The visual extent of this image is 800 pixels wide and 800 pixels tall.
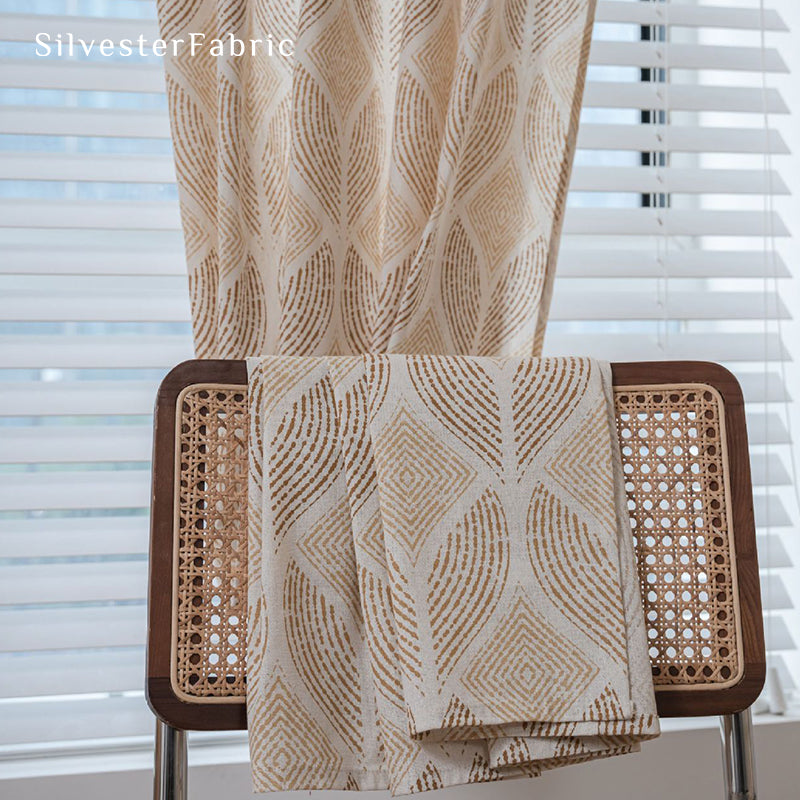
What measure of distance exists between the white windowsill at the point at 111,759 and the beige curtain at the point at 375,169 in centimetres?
44

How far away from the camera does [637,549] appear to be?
0.66 meters

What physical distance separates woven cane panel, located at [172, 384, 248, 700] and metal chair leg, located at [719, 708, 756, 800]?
401 mm

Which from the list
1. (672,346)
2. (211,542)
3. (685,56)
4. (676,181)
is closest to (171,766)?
(211,542)

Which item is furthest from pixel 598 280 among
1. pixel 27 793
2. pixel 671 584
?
pixel 27 793

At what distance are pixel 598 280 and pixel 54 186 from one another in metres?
0.68

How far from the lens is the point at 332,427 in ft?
2.09

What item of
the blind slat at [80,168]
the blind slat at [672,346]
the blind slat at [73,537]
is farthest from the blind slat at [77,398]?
the blind slat at [672,346]

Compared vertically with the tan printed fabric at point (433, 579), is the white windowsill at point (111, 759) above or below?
below

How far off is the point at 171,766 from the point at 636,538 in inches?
16.1

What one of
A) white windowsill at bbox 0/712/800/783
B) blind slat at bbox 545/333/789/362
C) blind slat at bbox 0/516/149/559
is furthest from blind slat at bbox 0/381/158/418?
blind slat at bbox 545/333/789/362

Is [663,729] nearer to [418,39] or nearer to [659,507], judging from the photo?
[659,507]

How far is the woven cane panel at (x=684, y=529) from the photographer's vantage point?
2.11 feet

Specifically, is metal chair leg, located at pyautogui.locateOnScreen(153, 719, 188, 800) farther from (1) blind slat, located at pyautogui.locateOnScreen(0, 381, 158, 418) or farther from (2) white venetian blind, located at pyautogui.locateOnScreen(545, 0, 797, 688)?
(2) white venetian blind, located at pyautogui.locateOnScreen(545, 0, 797, 688)

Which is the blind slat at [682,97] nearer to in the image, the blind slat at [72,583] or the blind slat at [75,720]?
the blind slat at [72,583]
